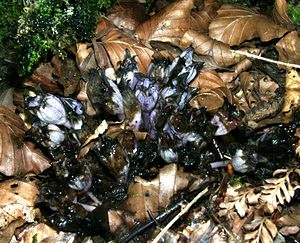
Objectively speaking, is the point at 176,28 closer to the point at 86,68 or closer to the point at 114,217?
the point at 86,68

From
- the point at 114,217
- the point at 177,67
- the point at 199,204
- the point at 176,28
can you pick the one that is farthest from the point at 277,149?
the point at 176,28

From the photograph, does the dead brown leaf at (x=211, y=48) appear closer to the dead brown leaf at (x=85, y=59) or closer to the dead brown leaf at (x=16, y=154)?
the dead brown leaf at (x=85, y=59)

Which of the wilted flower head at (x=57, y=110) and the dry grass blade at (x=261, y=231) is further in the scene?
the wilted flower head at (x=57, y=110)

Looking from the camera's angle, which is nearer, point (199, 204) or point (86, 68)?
point (199, 204)

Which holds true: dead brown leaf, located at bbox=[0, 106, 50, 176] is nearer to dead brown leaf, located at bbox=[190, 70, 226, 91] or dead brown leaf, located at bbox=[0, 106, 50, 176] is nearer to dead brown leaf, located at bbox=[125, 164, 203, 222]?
dead brown leaf, located at bbox=[125, 164, 203, 222]

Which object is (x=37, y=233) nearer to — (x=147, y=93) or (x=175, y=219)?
(x=175, y=219)

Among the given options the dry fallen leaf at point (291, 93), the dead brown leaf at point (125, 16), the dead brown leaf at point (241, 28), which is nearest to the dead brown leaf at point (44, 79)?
the dead brown leaf at point (125, 16)
